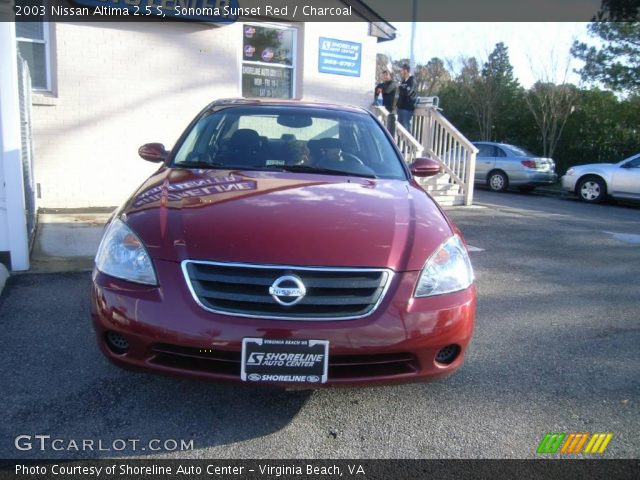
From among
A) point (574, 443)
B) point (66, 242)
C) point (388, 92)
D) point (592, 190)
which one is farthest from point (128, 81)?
point (592, 190)

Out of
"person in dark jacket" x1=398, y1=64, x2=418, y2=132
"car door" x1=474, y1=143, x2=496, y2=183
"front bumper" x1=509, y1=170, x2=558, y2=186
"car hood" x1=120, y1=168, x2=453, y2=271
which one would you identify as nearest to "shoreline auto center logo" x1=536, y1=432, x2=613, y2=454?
"car hood" x1=120, y1=168, x2=453, y2=271

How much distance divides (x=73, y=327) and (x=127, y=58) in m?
5.33

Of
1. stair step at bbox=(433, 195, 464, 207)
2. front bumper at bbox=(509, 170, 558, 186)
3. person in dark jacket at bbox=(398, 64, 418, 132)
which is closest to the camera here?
stair step at bbox=(433, 195, 464, 207)

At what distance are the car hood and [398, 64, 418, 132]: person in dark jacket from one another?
A: 8.16m

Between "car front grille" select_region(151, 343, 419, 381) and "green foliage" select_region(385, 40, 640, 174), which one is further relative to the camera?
"green foliage" select_region(385, 40, 640, 174)

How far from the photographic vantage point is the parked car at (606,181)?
13.1 m

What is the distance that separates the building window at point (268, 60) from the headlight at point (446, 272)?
722 cm

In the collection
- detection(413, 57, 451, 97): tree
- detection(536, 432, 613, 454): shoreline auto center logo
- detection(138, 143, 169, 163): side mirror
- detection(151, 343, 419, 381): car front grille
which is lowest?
detection(536, 432, 613, 454): shoreline auto center logo

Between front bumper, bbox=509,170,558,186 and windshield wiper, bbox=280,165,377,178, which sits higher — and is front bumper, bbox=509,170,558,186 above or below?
below

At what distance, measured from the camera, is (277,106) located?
4367mm

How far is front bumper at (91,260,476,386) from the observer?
2348 mm

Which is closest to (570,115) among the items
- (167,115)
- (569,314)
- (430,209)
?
(167,115)

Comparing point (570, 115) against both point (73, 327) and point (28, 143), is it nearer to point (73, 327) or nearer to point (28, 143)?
point (28, 143)

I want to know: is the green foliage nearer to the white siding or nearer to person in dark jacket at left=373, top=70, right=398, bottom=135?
person in dark jacket at left=373, top=70, right=398, bottom=135
